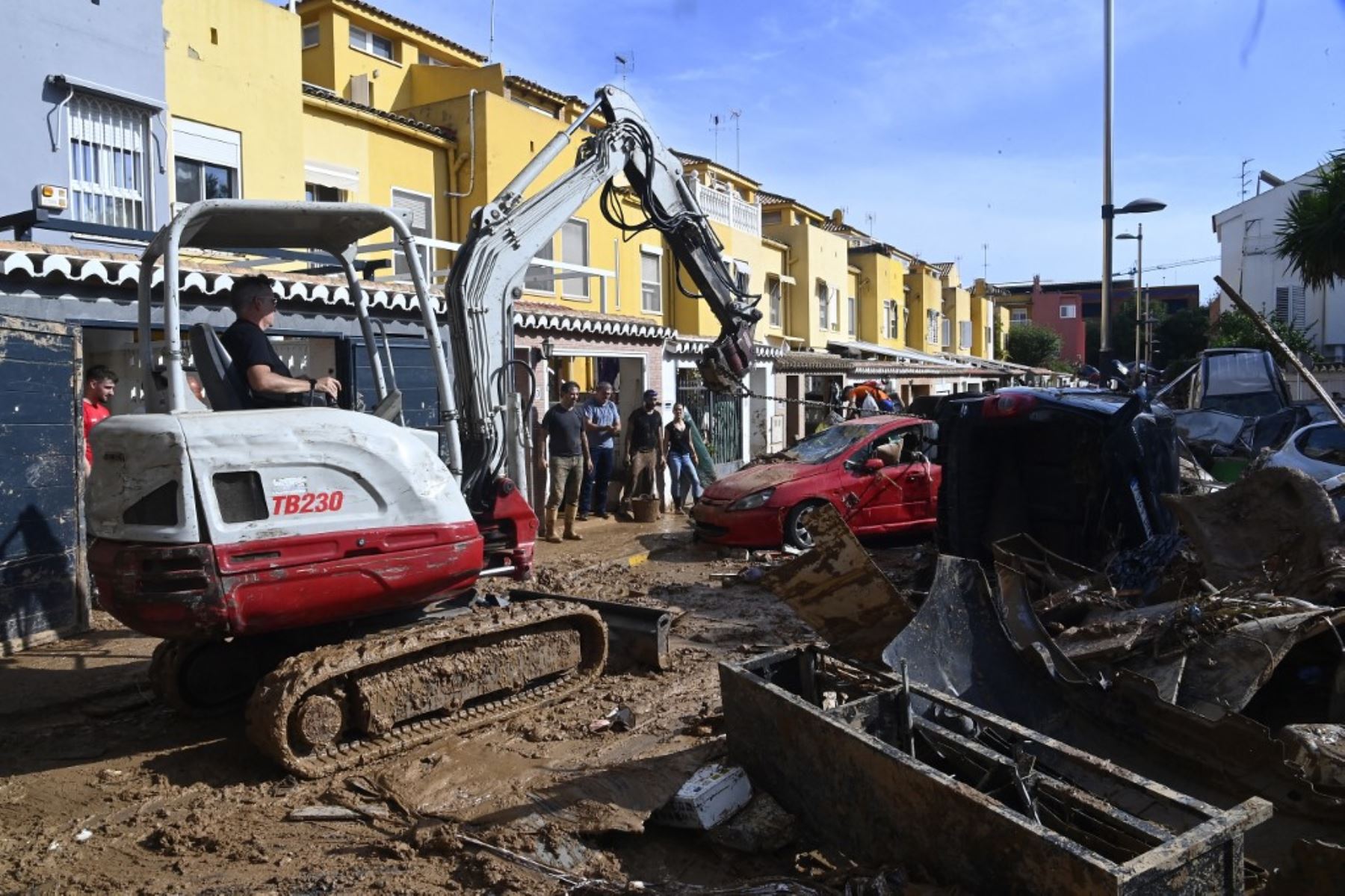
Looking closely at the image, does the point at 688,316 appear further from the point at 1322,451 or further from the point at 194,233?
the point at 194,233

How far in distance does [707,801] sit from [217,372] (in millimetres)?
3298

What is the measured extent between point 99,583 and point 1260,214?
4444cm

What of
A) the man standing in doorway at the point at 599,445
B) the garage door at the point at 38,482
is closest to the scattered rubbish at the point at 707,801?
the garage door at the point at 38,482

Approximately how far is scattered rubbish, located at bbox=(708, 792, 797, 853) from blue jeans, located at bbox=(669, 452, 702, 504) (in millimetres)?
10916

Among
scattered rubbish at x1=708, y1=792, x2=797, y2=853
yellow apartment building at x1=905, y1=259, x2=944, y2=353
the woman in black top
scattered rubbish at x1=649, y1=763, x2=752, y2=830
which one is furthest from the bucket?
yellow apartment building at x1=905, y1=259, x2=944, y2=353

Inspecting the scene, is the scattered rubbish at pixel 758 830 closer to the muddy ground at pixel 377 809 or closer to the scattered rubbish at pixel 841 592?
the muddy ground at pixel 377 809

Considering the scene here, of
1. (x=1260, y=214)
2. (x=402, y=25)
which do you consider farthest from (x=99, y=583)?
(x=1260, y=214)

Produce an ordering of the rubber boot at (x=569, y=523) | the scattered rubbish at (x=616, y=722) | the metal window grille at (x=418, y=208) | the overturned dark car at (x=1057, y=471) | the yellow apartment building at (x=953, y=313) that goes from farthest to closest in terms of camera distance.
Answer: the yellow apartment building at (x=953, y=313) < the metal window grille at (x=418, y=208) < the rubber boot at (x=569, y=523) < the overturned dark car at (x=1057, y=471) < the scattered rubbish at (x=616, y=722)

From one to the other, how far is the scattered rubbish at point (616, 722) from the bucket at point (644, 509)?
840cm

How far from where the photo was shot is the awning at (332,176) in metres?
15.6

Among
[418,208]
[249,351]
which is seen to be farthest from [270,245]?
[418,208]

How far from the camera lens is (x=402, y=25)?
70.5 feet

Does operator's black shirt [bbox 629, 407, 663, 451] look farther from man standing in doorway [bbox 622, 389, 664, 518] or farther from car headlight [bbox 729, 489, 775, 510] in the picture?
car headlight [bbox 729, 489, 775, 510]

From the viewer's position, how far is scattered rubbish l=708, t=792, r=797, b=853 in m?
4.10
